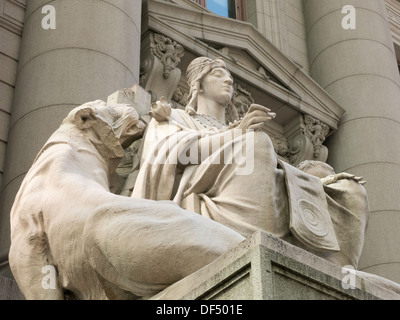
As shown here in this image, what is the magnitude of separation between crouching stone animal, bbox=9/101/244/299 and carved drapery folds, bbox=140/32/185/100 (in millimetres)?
5956

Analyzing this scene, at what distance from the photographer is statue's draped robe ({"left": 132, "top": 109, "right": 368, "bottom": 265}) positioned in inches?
227

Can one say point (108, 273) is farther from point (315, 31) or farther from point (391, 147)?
point (315, 31)

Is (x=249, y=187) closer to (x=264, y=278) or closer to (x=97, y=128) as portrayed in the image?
(x=97, y=128)

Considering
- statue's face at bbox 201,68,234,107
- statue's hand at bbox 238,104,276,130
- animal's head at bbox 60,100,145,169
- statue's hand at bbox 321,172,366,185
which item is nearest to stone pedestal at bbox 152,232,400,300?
animal's head at bbox 60,100,145,169

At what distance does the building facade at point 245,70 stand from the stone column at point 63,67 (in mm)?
17

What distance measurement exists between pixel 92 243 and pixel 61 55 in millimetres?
5822

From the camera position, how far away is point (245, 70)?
13.4 meters

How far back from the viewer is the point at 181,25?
12.6m

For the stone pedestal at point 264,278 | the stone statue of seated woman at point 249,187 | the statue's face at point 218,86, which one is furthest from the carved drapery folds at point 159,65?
the stone pedestal at point 264,278

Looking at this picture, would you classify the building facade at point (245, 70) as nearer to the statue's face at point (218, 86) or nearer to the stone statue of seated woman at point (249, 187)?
the statue's face at point (218, 86)

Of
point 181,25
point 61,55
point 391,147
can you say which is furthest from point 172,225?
point 391,147

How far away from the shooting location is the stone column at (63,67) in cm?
924

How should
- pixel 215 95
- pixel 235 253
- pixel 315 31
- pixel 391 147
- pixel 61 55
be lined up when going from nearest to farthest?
pixel 235 253 → pixel 215 95 → pixel 61 55 → pixel 391 147 → pixel 315 31

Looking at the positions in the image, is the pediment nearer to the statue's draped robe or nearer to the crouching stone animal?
the statue's draped robe
